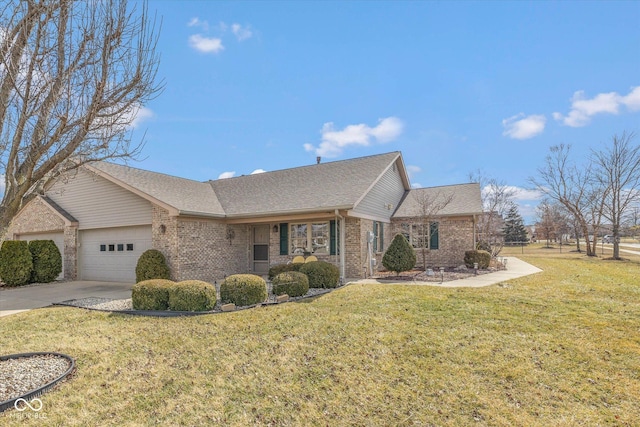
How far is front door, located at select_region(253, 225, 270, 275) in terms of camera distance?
1524cm

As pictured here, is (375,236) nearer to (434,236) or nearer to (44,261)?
(434,236)

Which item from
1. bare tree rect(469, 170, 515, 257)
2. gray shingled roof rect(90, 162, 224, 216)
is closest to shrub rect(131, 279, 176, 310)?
gray shingled roof rect(90, 162, 224, 216)

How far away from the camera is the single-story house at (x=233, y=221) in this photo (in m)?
12.3

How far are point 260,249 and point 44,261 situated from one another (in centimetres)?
864

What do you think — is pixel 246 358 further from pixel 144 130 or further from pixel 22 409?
pixel 144 130

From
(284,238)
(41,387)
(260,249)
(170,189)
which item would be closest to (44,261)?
(170,189)

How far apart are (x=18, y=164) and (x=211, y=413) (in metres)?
4.29

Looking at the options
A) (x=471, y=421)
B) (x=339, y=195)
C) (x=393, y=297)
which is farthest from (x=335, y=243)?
(x=471, y=421)

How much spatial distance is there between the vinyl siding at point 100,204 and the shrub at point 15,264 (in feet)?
6.94

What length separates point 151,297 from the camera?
26.1 feet

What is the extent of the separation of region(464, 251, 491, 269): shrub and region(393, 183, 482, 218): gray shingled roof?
1806 millimetres

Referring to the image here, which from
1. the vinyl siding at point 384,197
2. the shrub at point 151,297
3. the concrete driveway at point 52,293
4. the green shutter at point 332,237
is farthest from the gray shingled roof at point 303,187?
the shrub at point 151,297

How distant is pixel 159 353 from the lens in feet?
17.8

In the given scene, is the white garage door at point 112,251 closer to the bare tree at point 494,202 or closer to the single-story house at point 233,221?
the single-story house at point 233,221
